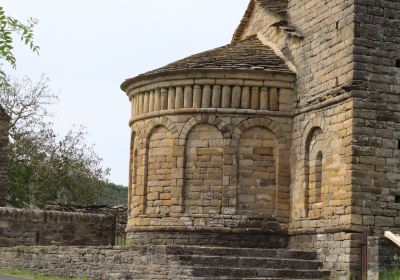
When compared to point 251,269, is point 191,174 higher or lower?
higher

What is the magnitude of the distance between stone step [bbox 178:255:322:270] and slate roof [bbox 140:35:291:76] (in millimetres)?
4701

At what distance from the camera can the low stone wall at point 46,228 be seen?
986 inches

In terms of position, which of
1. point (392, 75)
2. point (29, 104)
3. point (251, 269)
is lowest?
point (251, 269)

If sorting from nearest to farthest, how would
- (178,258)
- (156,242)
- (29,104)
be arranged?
(178,258) → (156,242) → (29,104)

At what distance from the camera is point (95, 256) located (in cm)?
1925

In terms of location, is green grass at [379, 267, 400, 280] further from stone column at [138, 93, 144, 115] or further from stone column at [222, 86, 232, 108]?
stone column at [138, 93, 144, 115]

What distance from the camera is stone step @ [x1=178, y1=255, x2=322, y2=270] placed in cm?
1736

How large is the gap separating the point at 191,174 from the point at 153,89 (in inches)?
97.0

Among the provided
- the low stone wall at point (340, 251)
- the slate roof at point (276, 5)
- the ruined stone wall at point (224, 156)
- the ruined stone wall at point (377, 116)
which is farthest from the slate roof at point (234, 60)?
the low stone wall at point (340, 251)

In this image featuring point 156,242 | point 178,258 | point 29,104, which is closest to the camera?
point 178,258

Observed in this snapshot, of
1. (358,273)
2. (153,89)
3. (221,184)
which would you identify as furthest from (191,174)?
(358,273)

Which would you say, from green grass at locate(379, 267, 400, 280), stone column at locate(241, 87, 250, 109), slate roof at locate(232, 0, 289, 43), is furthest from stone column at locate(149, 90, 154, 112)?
green grass at locate(379, 267, 400, 280)

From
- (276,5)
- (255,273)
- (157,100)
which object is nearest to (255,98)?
(157,100)

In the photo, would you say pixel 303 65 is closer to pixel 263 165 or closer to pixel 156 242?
pixel 263 165
